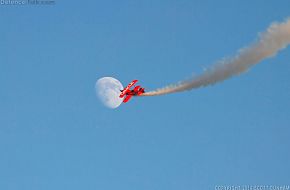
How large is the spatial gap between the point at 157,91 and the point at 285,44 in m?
23.9

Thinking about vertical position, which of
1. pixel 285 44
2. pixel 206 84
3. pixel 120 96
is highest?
pixel 120 96

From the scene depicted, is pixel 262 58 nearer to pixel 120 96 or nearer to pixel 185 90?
pixel 185 90

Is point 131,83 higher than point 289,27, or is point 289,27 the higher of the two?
point 131,83

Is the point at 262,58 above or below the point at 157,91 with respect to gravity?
below

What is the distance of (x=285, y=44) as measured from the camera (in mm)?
59875

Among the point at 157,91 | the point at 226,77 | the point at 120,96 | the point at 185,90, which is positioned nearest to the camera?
the point at 226,77

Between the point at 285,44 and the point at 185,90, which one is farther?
the point at 185,90

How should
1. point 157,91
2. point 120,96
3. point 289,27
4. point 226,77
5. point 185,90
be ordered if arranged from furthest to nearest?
point 120,96
point 157,91
point 185,90
point 226,77
point 289,27

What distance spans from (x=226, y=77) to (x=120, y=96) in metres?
21.2

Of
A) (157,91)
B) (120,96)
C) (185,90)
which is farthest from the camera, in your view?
(120,96)

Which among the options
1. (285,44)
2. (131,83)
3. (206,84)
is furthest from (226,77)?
(131,83)

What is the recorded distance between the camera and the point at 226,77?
69.0 meters

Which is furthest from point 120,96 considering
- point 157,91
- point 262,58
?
point 262,58

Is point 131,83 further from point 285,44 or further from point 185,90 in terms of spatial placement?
point 285,44
